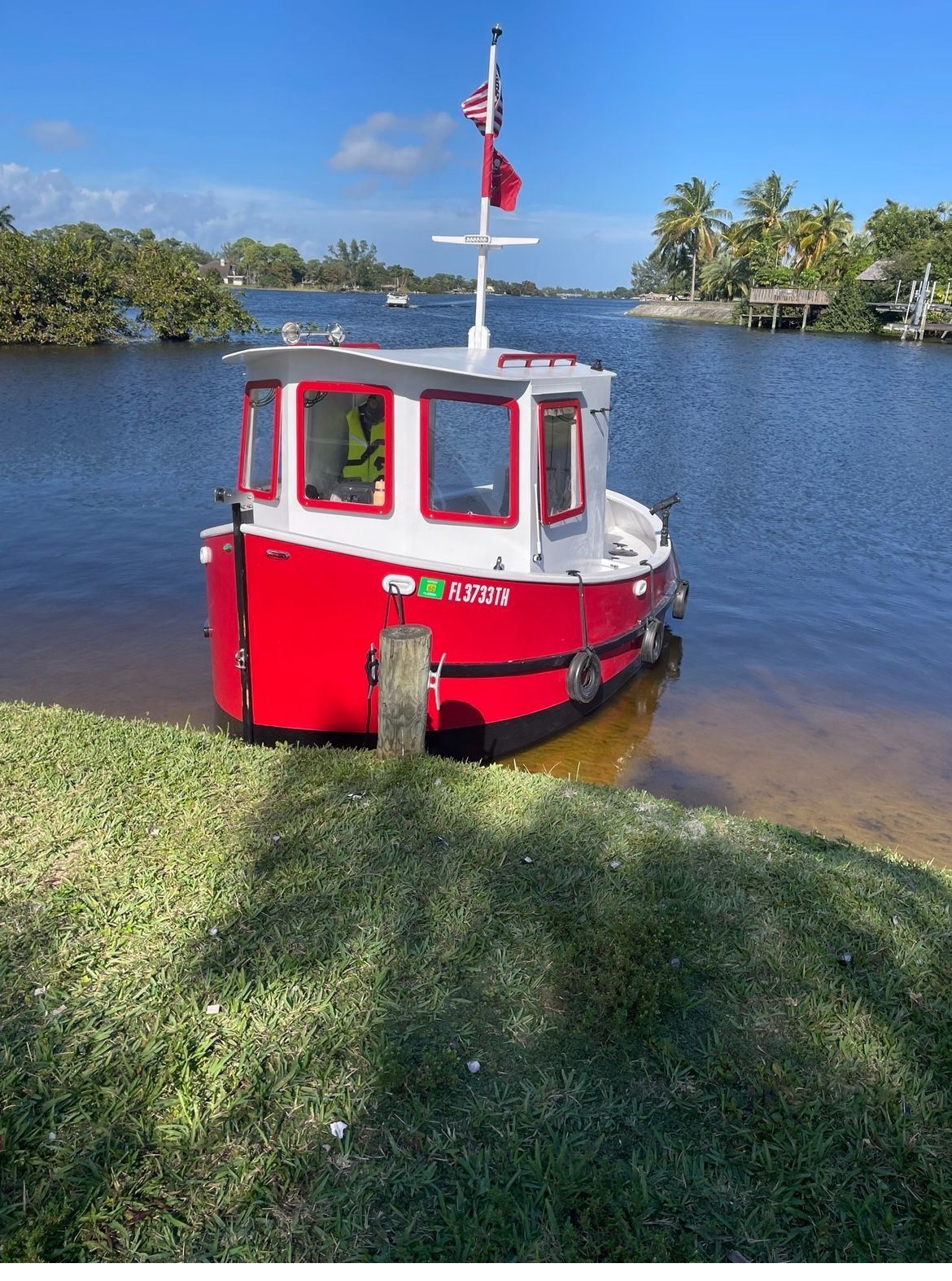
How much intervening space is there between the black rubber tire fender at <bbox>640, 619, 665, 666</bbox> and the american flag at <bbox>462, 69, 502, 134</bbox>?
5.03 meters

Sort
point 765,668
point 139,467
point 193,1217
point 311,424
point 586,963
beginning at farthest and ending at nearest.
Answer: point 139,467, point 765,668, point 311,424, point 586,963, point 193,1217

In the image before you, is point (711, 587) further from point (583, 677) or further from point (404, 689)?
point (404, 689)

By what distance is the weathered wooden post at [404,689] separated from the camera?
5660 millimetres

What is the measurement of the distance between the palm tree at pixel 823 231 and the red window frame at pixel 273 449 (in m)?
84.0

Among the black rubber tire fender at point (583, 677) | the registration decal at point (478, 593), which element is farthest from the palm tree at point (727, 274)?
the registration decal at point (478, 593)

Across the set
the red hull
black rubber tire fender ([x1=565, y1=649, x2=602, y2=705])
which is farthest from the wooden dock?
the red hull

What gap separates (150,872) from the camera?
440 centimetres

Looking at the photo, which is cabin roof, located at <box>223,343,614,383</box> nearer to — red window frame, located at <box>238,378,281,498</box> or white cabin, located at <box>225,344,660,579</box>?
white cabin, located at <box>225,344,660,579</box>

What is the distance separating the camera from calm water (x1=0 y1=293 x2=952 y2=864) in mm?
8727

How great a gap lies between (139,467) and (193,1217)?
18963 millimetres

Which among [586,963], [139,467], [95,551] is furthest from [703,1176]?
[139,467]

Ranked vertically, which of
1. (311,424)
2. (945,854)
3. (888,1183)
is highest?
(311,424)

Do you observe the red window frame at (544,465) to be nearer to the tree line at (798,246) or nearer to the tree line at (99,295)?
the tree line at (99,295)

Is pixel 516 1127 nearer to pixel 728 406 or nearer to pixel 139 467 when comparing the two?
pixel 139 467
